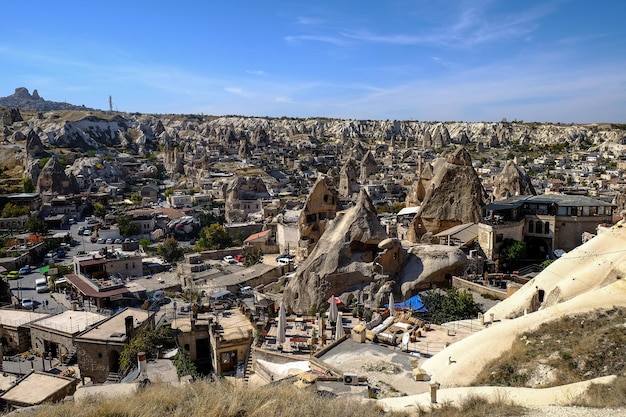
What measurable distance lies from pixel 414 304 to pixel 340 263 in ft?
12.2

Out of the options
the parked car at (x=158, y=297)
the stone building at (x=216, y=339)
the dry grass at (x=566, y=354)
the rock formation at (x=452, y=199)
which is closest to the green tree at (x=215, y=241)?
the parked car at (x=158, y=297)

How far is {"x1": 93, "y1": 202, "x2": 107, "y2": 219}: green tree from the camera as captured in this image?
53.2 meters

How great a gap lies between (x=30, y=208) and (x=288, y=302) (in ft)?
138

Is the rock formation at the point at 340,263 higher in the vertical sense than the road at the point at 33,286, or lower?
higher

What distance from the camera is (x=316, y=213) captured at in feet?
99.9

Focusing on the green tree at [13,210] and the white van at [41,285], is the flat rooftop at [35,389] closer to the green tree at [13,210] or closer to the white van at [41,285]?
the white van at [41,285]

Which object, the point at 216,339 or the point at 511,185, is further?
the point at 511,185

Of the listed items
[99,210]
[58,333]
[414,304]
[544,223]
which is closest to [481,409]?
[414,304]

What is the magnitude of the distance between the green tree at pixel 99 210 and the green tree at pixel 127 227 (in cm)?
982

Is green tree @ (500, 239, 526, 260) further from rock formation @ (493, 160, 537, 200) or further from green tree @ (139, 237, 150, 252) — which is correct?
green tree @ (139, 237, 150, 252)

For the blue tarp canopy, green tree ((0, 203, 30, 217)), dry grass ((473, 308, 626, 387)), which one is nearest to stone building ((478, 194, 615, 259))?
the blue tarp canopy

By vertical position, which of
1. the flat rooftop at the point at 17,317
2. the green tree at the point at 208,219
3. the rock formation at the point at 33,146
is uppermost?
the rock formation at the point at 33,146

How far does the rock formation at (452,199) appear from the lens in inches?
1103

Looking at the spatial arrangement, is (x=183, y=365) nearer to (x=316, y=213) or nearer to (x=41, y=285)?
(x=316, y=213)
